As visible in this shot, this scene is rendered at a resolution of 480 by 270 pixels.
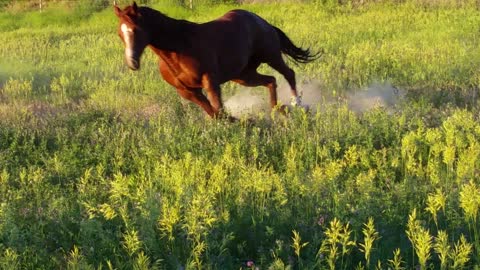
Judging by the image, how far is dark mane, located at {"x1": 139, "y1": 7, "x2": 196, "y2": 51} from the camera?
22.5 feet

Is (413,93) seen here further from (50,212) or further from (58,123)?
(50,212)

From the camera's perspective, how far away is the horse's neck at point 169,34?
6.94 metres

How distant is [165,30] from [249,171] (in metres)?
2.67

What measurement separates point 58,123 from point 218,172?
3.63 meters

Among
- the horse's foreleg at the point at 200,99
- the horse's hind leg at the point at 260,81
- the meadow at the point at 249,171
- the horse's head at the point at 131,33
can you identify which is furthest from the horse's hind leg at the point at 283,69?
the horse's head at the point at 131,33

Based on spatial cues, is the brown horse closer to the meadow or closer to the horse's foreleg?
the horse's foreleg

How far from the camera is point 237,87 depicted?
10227mm

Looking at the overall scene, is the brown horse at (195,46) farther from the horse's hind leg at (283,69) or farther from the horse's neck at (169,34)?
the horse's hind leg at (283,69)

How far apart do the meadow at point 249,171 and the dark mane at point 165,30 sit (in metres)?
0.80

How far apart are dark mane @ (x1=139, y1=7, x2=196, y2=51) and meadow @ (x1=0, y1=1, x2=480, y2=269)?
0.80 metres

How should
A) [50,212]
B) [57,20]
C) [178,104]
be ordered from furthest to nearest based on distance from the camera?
Answer: [57,20], [178,104], [50,212]

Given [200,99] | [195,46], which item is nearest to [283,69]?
[200,99]

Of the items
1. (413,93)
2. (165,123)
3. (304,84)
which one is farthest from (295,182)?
(304,84)

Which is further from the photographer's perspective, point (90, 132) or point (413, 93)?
point (413, 93)
